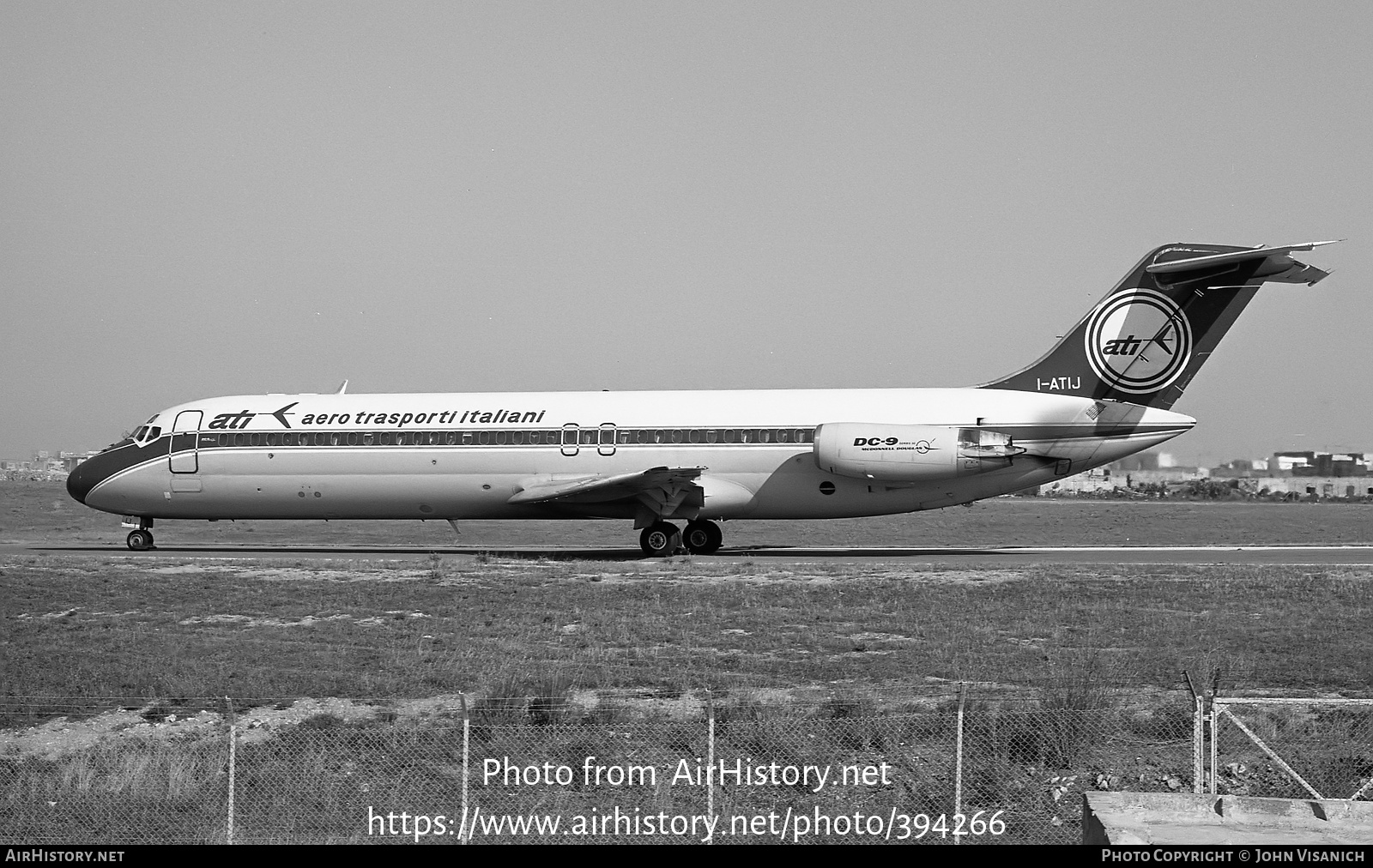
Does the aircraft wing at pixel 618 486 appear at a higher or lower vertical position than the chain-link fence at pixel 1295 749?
higher

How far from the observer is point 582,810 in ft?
31.3

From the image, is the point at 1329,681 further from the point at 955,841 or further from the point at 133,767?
the point at 133,767

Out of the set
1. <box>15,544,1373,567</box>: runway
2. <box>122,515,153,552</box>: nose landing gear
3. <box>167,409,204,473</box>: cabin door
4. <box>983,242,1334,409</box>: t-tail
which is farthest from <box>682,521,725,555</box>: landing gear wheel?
<box>122,515,153,552</box>: nose landing gear

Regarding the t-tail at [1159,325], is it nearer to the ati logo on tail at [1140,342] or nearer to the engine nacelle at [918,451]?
the ati logo on tail at [1140,342]

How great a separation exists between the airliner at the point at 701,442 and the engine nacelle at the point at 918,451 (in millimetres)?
35

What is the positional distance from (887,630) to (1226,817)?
28.4 feet

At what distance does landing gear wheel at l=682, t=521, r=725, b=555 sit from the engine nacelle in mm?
3582

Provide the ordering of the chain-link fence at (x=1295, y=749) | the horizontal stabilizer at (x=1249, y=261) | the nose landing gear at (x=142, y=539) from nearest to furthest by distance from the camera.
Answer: the chain-link fence at (x=1295, y=749) → the horizontal stabilizer at (x=1249, y=261) → the nose landing gear at (x=142, y=539)

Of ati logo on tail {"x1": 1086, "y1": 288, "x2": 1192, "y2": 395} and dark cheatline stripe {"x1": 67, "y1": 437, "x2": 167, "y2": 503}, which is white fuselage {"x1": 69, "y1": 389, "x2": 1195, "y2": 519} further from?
ati logo on tail {"x1": 1086, "y1": 288, "x2": 1192, "y2": 395}

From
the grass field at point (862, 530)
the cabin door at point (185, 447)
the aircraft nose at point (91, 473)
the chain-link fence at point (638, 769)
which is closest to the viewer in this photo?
the chain-link fence at point (638, 769)

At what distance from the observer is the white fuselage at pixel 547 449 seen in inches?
1039

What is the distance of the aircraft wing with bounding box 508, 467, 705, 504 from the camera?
26.3 metres

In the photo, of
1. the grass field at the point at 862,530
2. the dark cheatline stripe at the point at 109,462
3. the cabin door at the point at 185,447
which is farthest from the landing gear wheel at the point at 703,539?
the dark cheatline stripe at the point at 109,462

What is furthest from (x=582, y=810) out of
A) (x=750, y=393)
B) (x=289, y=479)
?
(x=289, y=479)
